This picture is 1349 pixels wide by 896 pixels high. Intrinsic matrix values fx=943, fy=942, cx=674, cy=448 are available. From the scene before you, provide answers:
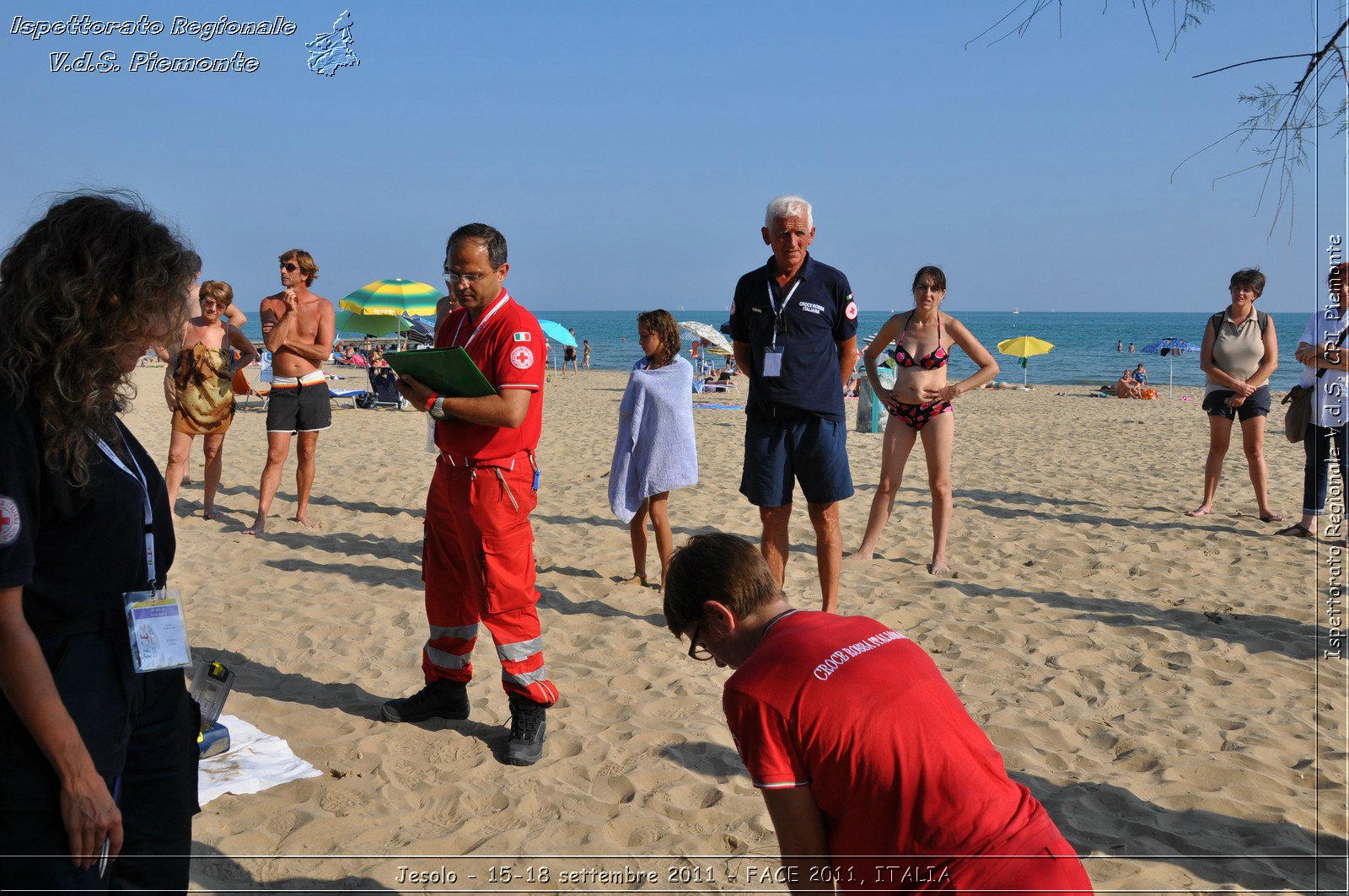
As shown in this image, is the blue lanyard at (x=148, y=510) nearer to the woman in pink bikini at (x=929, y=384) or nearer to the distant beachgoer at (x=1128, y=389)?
the woman in pink bikini at (x=929, y=384)

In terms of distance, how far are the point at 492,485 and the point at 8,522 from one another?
6.67 feet

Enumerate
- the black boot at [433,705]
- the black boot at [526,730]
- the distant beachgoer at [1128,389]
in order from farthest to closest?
the distant beachgoer at [1128,389] → the black boot at [433,705] → the black boot at [526,730]

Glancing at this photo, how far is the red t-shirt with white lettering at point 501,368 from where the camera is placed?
135 inches

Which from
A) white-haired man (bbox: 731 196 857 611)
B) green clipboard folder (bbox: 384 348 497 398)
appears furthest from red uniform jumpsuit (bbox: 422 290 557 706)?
white-haired man (bbox: 731 196 857 611)

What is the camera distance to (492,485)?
11.4ft

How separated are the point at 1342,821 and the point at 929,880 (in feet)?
7.49

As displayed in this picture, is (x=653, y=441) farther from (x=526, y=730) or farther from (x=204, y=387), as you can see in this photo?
(x=204, y=387)

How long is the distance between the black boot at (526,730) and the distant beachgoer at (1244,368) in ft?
19.7

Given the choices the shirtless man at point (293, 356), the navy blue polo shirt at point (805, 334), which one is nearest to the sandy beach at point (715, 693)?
the shirtless man at point (293, 356)

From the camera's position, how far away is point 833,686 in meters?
1.75

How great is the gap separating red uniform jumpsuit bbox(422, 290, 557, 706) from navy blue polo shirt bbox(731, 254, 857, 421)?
4.86 feet

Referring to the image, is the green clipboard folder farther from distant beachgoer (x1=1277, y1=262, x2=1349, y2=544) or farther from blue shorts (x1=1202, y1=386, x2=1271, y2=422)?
blue shorts (x1=1202, y1=386, x2=1271, y2=422)

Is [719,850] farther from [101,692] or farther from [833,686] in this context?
[101,692]

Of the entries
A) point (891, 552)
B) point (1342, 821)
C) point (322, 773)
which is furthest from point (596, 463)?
point (1342, 821)
